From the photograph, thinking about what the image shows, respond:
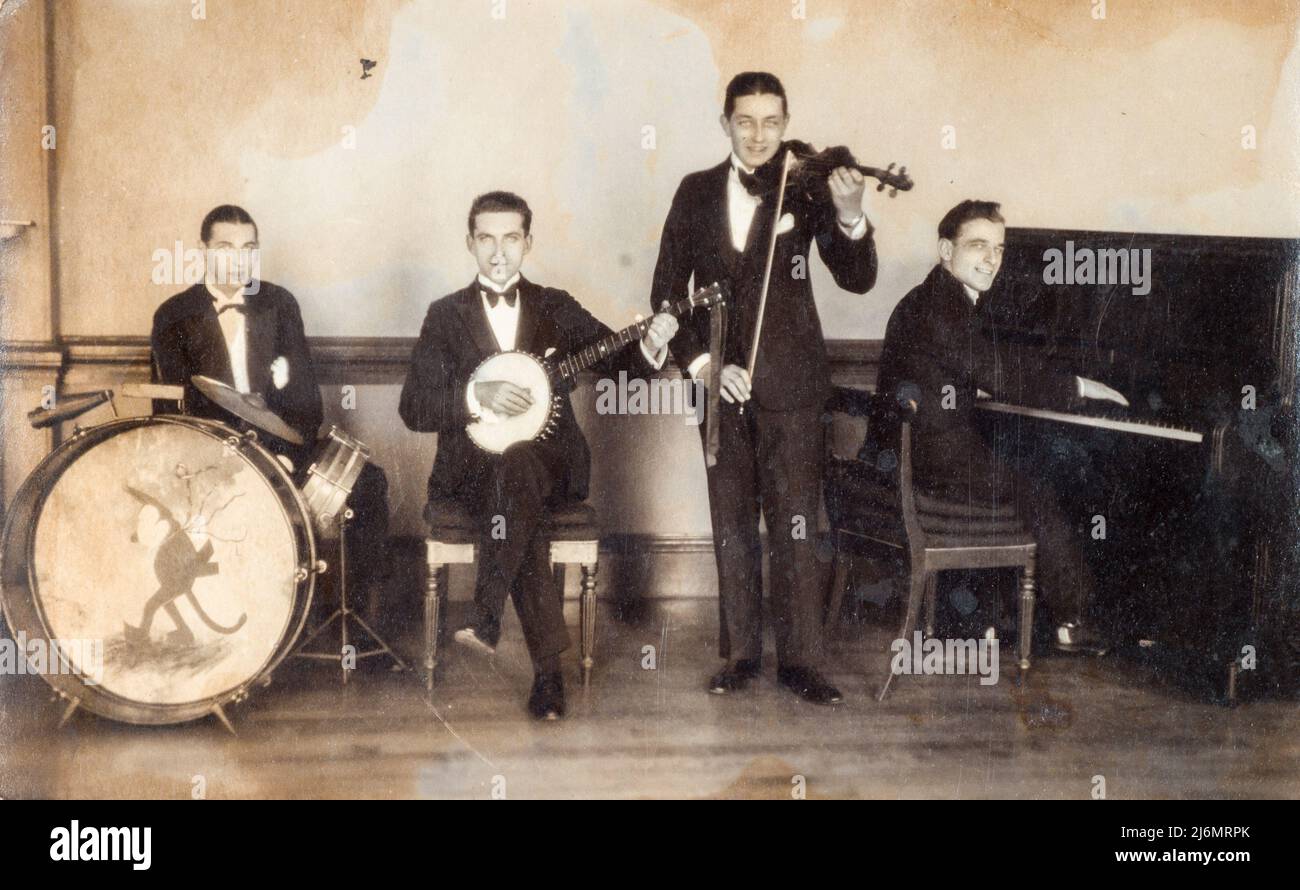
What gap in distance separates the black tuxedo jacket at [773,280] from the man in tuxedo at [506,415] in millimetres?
204

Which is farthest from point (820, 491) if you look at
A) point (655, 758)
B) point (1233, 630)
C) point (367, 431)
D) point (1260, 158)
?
point (1260, 158)

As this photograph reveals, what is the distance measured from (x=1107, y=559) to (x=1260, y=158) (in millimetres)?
1577

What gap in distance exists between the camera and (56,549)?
8.97ft

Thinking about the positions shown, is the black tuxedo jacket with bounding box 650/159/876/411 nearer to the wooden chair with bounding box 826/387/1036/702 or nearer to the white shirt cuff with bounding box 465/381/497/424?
the wooden chair with bounding box 826/387/1036/702

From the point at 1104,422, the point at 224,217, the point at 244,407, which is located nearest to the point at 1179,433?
the point at 1104,422

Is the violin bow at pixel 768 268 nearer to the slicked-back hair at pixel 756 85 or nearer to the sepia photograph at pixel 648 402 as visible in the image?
the sepia photograph at pixel 648 402

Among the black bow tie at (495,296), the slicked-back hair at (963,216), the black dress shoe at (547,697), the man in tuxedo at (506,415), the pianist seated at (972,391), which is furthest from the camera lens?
the slicked-back hair at (963,216)

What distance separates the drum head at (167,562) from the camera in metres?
2.73

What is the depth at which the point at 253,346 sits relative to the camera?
10.9 feet

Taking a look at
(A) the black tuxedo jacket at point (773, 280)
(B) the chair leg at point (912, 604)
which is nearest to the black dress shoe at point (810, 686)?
(B) the chair leg at point (912, 604)

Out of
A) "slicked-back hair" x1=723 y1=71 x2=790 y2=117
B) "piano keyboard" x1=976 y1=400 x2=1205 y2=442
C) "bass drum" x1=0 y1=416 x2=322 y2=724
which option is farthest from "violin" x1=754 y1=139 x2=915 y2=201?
"bass drum" x1=0 y1=416 x2=322 y2=724

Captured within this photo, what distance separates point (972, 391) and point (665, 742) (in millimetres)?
1370

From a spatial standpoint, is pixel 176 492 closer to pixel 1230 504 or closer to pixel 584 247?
pixel 584 247

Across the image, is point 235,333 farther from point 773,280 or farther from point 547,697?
point 773,280
